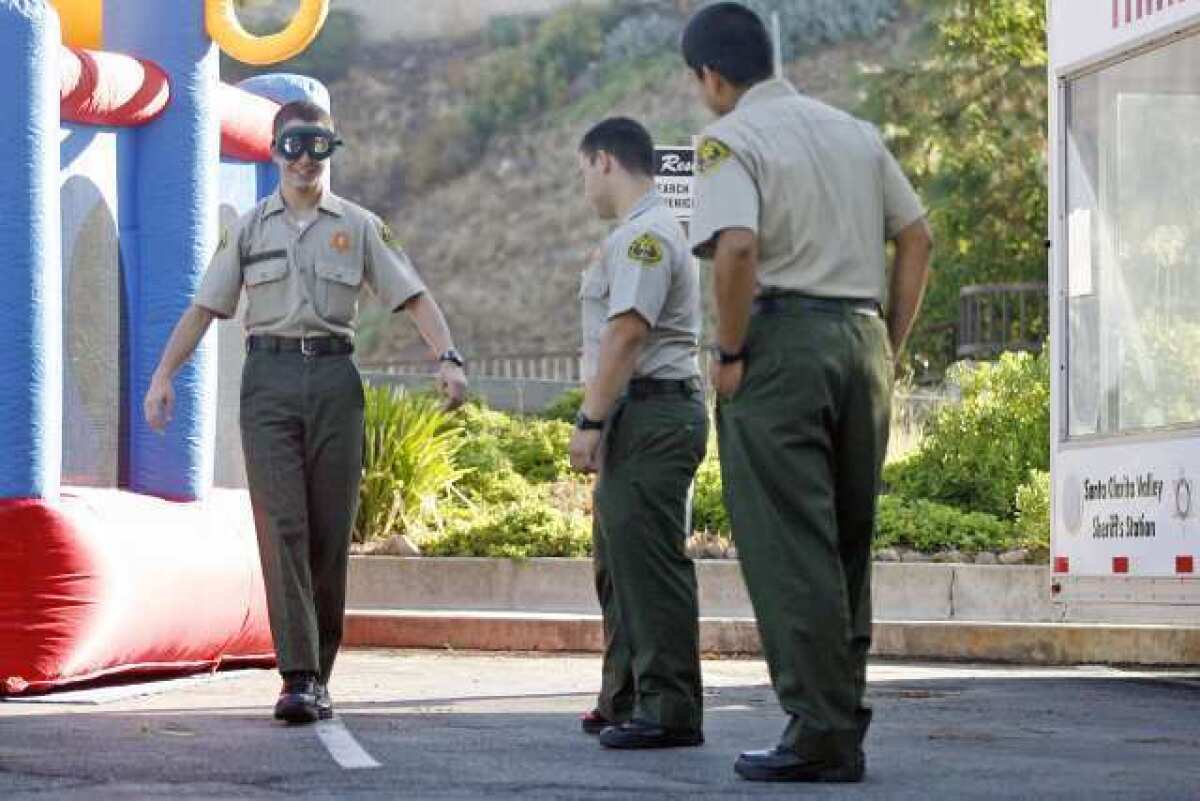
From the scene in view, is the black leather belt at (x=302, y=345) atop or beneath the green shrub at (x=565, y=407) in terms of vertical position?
beneath

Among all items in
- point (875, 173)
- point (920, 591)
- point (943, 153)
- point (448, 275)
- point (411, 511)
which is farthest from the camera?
point (448, 275)

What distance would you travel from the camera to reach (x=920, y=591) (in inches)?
660

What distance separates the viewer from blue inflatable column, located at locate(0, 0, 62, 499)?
10.8m

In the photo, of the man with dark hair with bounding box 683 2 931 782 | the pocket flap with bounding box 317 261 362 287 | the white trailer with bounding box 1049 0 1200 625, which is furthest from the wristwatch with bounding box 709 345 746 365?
the white trailer with bounding box 1049 0 1200 625

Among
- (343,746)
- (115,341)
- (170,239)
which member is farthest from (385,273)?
(115,341)

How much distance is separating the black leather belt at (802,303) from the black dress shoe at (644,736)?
1511 millimetres

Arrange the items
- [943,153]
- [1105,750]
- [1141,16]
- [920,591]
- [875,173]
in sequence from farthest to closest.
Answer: [943,153] < [920,591] < [1141,16] < [1105,750] < [875,173]

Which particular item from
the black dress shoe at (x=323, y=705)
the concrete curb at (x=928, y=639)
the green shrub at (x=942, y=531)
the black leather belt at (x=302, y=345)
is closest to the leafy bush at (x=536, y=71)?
the green shrub at (x=942, y=531)

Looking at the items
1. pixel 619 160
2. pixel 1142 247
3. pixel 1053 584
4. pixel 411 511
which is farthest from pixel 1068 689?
pixel 411 511

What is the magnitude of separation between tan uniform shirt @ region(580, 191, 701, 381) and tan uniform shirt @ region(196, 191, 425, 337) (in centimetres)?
124

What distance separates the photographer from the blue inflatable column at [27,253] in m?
10.8

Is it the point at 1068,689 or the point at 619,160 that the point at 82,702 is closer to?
the point at 619,160

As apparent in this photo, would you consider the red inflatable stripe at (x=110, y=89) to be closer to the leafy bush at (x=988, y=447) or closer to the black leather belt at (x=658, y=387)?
the black leather belt at (x=658, y=387)

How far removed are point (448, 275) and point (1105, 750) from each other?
60.8m
